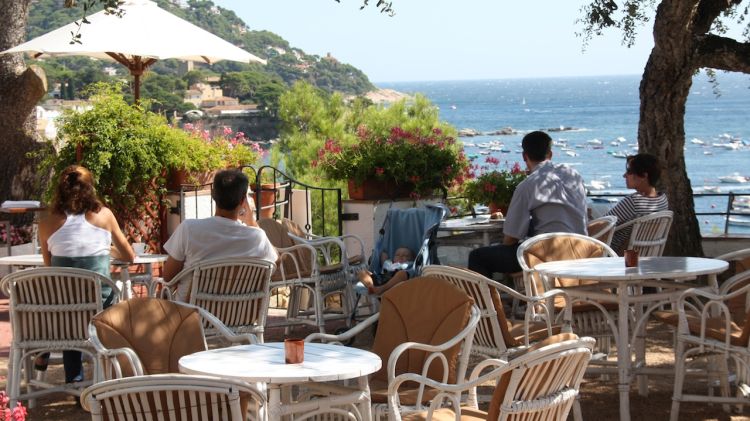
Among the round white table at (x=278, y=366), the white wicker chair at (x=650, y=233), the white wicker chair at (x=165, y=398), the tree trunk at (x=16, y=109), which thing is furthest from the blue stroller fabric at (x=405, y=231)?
the tree trunk at (x=16, y=109)

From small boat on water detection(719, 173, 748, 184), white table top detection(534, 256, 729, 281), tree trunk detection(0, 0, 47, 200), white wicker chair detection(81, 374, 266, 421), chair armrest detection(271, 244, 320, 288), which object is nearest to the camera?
white wicker chair detection(81, 374, 266, 421)

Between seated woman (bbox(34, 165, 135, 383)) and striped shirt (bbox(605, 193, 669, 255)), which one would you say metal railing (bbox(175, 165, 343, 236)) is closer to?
striped shirt (bbox(605, 193, 669, 255))

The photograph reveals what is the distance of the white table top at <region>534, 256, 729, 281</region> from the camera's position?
537 cm

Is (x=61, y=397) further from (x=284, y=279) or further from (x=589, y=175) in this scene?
(x=589, y=175)

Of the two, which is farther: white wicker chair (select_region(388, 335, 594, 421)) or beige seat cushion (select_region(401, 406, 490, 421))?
beige seat cushion (select_region(401, 406, 490, 421))

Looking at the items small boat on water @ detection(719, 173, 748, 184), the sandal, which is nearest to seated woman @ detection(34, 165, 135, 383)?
the sandal

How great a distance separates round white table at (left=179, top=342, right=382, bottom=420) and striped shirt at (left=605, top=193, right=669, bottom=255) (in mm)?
3990

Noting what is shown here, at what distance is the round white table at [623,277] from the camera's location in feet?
17.7

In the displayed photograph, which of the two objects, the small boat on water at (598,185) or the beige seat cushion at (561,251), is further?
the small boat on water at (598,185)

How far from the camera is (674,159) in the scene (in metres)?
9.93

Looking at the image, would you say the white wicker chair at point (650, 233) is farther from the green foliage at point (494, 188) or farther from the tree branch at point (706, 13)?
the tree branch at point (706, 13)

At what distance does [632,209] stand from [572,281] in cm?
141

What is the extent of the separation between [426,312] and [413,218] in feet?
11.4

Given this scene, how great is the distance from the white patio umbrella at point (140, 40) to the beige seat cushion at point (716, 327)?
5.74 m
